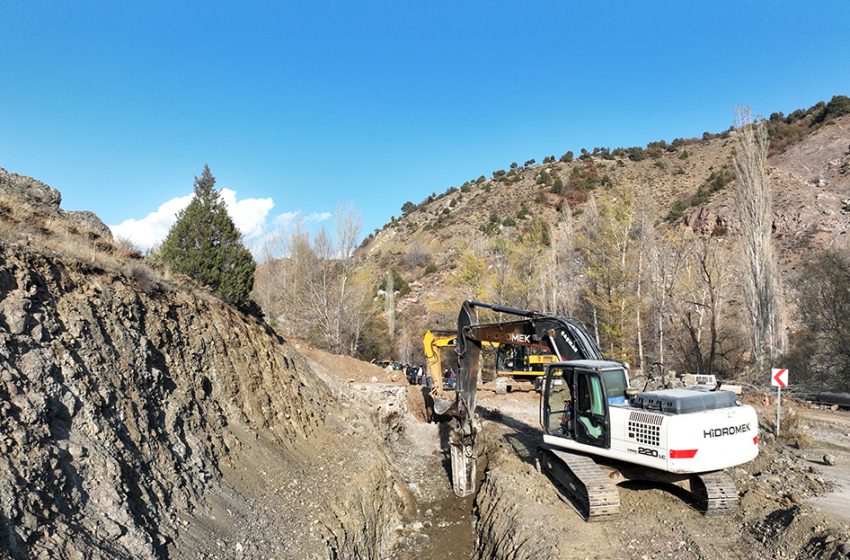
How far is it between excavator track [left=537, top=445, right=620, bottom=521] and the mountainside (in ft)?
65.9

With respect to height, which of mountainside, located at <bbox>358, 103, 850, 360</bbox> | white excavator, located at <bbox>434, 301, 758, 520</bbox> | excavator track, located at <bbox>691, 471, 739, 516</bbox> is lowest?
excavator track, located at <bbox>691, 471, 739, 516</bbox>

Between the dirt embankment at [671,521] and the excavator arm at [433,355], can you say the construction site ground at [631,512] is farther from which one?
the excavator arm at [433,355]

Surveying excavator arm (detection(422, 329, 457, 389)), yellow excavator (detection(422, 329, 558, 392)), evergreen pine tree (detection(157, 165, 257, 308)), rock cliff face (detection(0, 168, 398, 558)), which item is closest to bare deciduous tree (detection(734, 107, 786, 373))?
yellow excavator (detection(422, 329, 558, 392))

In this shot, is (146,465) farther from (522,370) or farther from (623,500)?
(522,370)

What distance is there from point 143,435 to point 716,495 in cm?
866

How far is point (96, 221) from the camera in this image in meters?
13.2

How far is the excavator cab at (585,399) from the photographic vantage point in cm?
843

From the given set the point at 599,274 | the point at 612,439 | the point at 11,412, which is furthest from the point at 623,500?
the point at 599,274

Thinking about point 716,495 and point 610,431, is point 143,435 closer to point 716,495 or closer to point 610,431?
point 610,431

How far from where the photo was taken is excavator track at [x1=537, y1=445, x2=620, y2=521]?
7.78 meters

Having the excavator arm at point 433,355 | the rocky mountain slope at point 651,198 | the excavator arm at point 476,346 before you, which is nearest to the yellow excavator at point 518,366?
the excavator arm at point 433,355

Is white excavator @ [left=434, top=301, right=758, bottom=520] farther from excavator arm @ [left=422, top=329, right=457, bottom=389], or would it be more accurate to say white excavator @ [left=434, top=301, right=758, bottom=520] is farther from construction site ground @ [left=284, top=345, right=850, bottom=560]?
excavator arm @ [left=422, top=329, right=457, bottom=389]

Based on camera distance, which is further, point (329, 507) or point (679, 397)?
point (329, 507)

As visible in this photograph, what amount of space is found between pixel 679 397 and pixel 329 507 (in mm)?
5904
